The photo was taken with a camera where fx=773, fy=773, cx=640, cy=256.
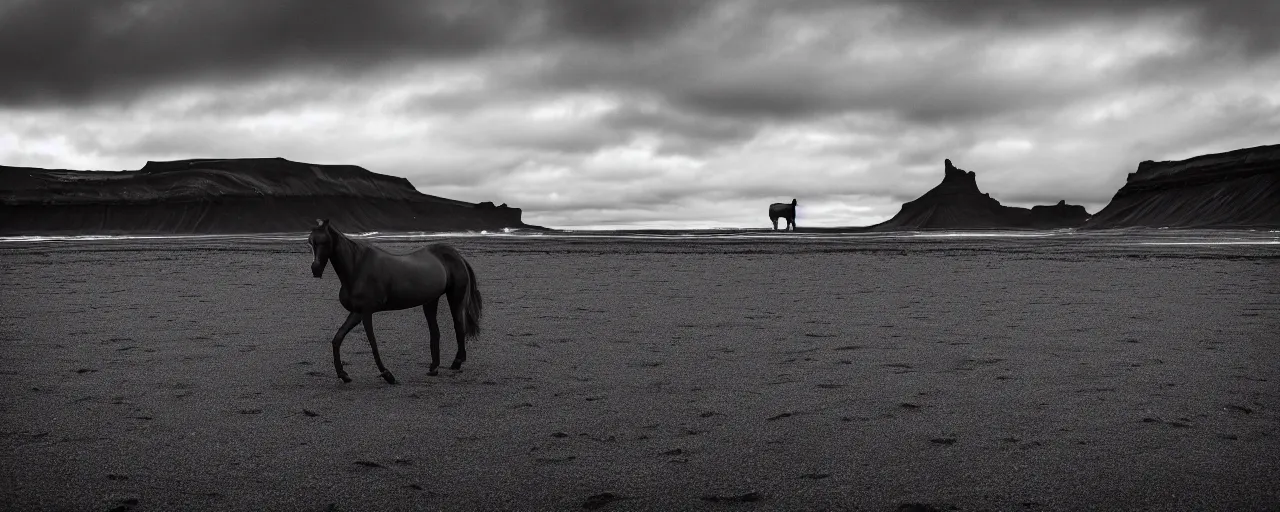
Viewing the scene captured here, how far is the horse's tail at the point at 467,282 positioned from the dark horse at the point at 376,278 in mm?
12

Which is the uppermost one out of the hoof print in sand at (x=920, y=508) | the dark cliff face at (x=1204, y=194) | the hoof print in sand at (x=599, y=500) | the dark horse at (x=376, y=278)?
the dark cliff face at (x=1204, y=194)

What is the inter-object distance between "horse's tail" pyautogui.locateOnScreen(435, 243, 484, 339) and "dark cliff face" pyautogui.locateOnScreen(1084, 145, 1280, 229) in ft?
540

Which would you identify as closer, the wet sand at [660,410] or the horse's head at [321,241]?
the wet sand at [660,410]

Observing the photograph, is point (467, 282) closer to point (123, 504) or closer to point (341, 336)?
point (341, 336)

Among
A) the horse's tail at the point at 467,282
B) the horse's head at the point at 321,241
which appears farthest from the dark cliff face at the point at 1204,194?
the horse's head at the point at 321,241

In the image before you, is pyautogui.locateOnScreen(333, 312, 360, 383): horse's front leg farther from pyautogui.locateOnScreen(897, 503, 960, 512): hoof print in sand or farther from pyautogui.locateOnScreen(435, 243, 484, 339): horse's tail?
pyautogui.locateOnScreen(897, 503, 960, 512): hoof print in sand

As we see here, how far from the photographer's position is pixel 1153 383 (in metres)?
7.80

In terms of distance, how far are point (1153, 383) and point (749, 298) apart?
1040 centimetres

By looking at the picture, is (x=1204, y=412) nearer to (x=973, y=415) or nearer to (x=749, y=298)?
(x=973, y=415)

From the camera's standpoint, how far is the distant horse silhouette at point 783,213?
4082 inches

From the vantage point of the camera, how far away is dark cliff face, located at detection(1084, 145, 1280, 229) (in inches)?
5871

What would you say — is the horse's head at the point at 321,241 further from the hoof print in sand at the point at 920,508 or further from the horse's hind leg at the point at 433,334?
the hoof print in sand at the point at 920,508

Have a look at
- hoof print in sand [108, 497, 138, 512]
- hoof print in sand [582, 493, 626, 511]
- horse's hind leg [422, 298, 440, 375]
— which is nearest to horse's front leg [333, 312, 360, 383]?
horse's hind leg [422, 298, 440, 375]

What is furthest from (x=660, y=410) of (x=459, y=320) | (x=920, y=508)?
(x=459, y=320)
